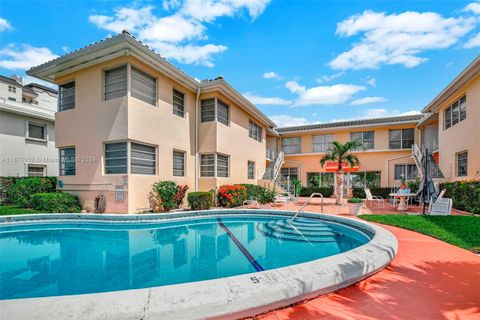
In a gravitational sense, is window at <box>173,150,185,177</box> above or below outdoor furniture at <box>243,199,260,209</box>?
→ above

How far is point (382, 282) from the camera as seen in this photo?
4211mm

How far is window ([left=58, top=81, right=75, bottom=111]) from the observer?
1411 centimetres

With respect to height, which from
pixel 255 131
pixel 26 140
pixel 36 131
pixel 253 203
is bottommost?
pixel 253 203

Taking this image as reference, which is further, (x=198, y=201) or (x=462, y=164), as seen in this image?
(x=462, y=164)

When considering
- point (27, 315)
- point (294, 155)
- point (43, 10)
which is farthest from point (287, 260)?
point (294, 155)

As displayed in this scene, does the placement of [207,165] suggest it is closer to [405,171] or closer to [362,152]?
[362,152]

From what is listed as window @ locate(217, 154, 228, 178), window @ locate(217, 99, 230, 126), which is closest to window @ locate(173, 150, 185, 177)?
window @ locate(217, 154, 228, 178)

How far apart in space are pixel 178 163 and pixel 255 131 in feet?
32.2

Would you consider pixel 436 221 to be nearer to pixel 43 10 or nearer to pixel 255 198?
pixel 255 198

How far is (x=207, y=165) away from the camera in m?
16.6

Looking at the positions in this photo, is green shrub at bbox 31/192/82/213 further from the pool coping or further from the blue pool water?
the pool coping

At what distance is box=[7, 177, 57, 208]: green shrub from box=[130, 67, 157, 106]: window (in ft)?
25.4

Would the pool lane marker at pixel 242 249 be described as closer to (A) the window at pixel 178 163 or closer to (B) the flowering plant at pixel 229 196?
(B) the flowering plant at pixel 229 196

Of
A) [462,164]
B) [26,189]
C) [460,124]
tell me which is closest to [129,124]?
[26,189]
